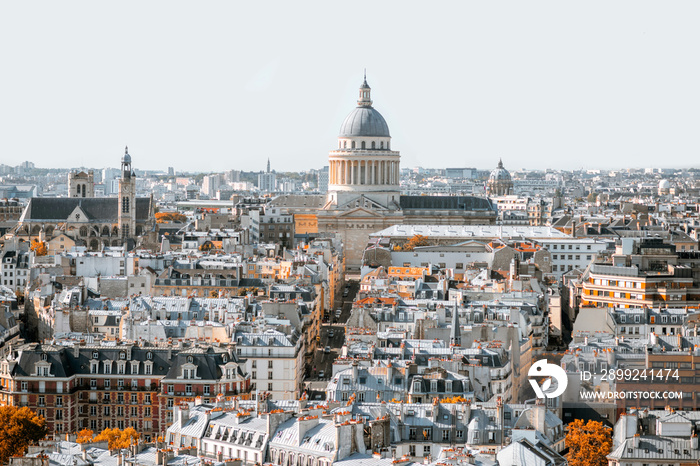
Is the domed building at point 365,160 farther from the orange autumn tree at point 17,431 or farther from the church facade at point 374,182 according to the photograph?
the orange autumn tree at point 17,431

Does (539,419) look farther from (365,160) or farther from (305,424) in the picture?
(365,160)

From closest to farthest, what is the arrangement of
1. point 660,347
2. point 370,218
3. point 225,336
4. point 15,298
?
1. point 660,347
2. point 225,336
3. point 15,298
4. point 370,218

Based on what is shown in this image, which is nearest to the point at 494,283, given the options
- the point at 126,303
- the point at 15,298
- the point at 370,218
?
the point at 126,303

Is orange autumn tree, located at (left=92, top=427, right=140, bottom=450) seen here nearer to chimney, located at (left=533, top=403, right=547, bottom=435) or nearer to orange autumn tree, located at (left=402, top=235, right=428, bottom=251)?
chimney, located at (left=533, top=403, right=547, bottom=435)

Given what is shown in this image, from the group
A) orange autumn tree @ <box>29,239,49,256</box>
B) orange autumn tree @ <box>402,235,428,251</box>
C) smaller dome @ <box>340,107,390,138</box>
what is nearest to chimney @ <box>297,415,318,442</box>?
orange autumn tree @ <box>402,235,428,251</box>

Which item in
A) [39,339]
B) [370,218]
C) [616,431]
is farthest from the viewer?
[370,218]

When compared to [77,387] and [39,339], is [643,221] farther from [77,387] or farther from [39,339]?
[77,387]

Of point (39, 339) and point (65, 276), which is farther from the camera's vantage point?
point (65, 276)
